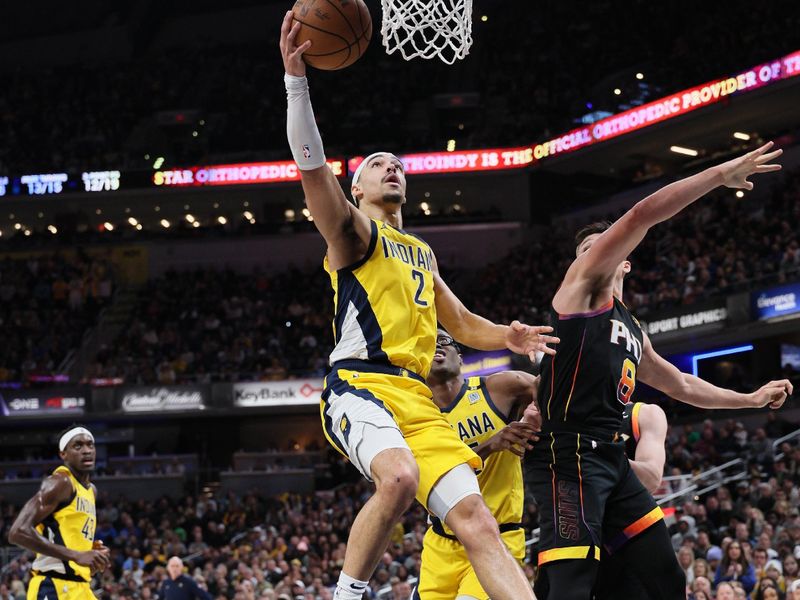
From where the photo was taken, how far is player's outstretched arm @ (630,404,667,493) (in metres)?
6.55

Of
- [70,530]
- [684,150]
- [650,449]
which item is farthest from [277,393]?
[650,449]

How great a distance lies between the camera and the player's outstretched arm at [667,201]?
5238 millimetres

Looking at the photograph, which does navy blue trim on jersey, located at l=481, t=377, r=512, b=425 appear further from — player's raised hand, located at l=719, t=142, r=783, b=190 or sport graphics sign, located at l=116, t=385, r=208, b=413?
sport graphics sign, located at l=116, t=385, r=208, b=413

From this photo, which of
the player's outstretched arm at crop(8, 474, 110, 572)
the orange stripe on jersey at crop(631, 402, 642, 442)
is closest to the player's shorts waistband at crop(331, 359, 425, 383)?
the orange stripe on jersey at crop(631, 402, 642, 442)

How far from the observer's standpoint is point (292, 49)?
533cm

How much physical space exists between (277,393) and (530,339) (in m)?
27.5

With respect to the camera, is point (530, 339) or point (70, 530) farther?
point (70, 530)

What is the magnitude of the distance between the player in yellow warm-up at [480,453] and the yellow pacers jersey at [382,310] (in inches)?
43.5

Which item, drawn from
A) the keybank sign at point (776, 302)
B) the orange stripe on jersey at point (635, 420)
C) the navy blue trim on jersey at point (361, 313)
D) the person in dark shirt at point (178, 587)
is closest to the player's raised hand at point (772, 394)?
the orange stripe on jersey at point (635, 420)

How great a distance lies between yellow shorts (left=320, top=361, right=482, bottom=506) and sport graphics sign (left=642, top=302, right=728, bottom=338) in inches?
794

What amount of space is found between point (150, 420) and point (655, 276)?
58.8 feet

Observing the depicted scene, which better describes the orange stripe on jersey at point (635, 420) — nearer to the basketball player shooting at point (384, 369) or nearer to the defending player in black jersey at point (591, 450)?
the defending player in black jersey at point (591, 450)

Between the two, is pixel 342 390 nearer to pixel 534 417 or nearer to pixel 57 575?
pixel 534 417

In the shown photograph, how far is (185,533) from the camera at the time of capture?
26.9m
